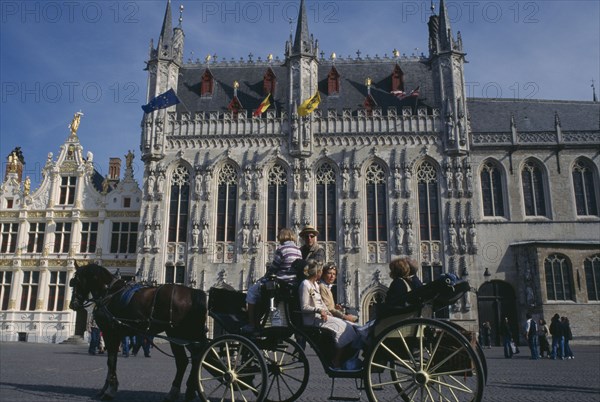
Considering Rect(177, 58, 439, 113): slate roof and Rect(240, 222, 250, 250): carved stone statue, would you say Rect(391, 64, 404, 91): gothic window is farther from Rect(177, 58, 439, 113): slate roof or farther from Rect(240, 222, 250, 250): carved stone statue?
Rect(240, 222, 250, 250): carved stone statue

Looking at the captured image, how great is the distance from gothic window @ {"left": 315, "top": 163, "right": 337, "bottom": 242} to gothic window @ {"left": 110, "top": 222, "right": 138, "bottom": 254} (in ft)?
39.3

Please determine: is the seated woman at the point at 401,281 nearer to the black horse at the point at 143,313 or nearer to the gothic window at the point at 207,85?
the black horse at the point at 143,313

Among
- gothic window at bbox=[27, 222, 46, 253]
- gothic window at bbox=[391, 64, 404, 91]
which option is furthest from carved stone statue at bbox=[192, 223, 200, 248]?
gothic window at bbox=[391, 64, 404, 91]

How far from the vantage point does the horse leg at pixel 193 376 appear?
6.07 metres

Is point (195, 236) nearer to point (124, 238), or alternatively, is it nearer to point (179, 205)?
point (179, 205)

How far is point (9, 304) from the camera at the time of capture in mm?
30797

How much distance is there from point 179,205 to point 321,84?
12.3 m

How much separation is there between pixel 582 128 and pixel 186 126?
2458 cm

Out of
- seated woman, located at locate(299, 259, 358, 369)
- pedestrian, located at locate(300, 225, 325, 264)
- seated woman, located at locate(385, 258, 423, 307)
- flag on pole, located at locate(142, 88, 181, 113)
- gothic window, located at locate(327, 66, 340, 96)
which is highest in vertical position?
gothic window, located at locate(327, 66, 340, 96)

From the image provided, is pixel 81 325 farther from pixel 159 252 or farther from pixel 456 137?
pixel 456 137

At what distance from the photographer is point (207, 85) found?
33531 mm

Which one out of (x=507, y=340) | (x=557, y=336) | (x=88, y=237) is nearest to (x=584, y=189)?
(x=557, y=336)

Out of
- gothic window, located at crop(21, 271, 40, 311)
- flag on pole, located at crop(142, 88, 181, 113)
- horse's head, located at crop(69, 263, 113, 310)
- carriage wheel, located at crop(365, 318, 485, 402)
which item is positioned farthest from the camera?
gothic window, located at crop(21, 271, 40, 311)

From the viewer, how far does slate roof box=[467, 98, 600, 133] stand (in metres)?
31.3
